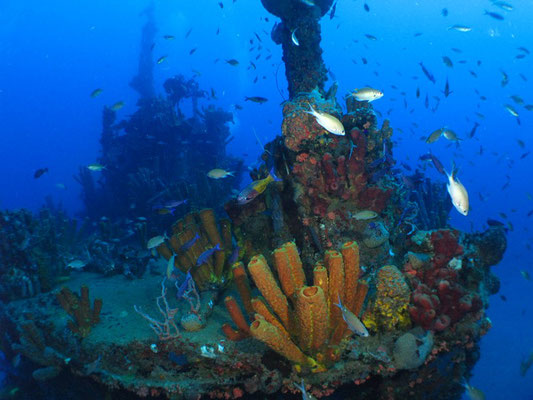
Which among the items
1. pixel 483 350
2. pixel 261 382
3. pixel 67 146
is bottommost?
pixel 67 146

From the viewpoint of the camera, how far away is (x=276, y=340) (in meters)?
2.72

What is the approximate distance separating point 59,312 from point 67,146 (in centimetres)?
9312

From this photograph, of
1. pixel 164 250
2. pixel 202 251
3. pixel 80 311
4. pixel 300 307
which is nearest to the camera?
pixel 300 307

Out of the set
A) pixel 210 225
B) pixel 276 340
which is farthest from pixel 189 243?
pixel 276 340

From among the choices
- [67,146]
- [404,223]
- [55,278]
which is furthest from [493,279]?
[67,146]

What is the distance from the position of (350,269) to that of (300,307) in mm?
747

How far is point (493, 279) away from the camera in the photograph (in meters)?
4.68

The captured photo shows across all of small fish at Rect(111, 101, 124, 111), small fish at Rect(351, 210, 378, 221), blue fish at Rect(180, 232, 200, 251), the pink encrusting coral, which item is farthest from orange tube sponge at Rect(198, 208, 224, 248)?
small fish at Rect(111, 101, 124, 111)

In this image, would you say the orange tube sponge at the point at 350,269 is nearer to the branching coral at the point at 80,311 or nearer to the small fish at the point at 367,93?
the small fish at the point at 367,93

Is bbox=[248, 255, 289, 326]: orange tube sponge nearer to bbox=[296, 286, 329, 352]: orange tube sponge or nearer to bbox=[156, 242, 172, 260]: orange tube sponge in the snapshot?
bbox=[296, 286, 329, 352]: orange tube sponge

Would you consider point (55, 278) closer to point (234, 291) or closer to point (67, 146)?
point (234, 291)

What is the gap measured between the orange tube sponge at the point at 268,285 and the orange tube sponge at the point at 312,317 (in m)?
0.22

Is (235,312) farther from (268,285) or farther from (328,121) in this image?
(328,121)

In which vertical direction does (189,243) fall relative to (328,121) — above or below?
below
